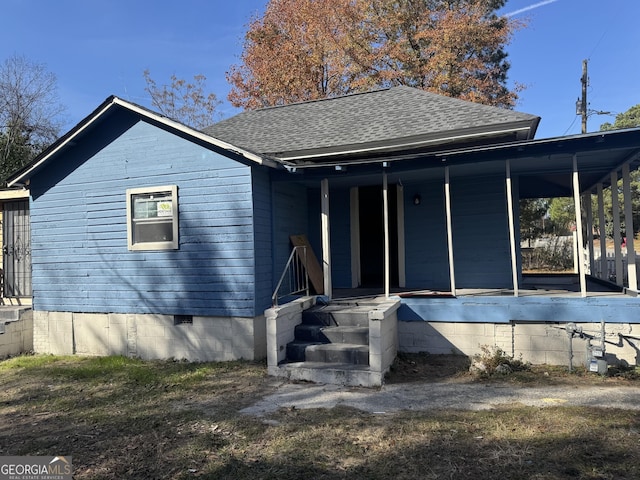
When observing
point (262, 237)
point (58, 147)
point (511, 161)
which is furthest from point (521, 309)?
point (58, 147)

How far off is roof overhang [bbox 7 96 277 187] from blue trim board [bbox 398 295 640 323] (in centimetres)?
328

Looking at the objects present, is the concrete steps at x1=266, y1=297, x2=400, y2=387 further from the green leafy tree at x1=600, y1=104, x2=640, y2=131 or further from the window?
the green leafy tree at x1=600, y1=104, x2=640, y2=131

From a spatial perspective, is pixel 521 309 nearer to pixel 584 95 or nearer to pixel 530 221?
pixel 530 221

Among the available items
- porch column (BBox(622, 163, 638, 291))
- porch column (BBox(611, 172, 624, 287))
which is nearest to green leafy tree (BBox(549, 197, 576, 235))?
porch column (BBox(611, 172, 624, 287))

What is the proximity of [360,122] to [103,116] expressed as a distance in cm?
472

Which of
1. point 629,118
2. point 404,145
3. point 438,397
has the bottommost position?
point 438,397

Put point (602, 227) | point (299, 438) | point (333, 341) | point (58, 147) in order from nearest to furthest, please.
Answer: point (299, 438), point (333, 341), point (58, 147), point (602, 227)

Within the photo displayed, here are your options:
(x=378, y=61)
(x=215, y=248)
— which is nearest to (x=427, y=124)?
(x=215, y=248)

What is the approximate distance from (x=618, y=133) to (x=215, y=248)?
5.93 meters

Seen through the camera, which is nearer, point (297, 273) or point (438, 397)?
point (438, 397)

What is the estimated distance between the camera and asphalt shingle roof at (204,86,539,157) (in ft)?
24.7

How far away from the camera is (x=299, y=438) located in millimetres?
4035

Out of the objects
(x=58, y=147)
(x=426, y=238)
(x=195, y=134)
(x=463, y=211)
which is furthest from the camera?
(x=426, y=238)

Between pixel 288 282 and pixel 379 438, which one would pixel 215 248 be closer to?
pixel 288 282
